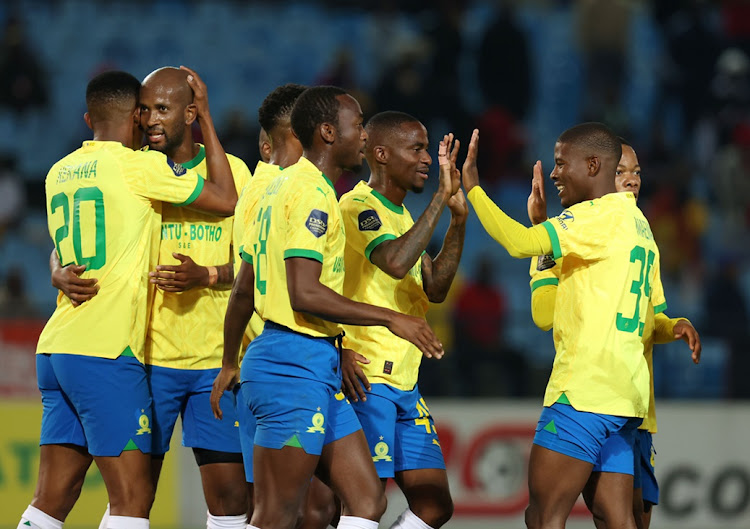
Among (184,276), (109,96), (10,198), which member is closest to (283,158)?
(184,276)

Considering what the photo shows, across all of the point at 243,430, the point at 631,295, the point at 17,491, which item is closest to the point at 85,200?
the point at 243,430

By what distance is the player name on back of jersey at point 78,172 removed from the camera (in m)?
5.25

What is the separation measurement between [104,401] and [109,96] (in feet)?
4.97

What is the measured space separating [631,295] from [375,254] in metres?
1.24

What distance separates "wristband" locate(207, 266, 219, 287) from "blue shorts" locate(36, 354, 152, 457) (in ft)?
1.86

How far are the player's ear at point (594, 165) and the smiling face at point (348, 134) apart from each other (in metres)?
1.17

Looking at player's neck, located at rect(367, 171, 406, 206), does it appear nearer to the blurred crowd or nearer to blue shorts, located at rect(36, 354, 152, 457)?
blue shorts, located at rect(36, 354, 152, 457)

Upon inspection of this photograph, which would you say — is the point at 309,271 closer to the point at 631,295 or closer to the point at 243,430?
the point at 243,430

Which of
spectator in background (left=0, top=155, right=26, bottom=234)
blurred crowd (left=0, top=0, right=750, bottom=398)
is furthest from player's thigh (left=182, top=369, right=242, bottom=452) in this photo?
spectator in background (left=0, top=155, right=26, bottom=234)

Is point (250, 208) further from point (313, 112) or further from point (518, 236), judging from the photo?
point (518, 236)

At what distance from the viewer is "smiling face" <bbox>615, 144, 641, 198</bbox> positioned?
6.03 metres

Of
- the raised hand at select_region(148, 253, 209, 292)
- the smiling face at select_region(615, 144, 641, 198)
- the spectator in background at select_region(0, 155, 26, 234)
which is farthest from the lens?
Answer: the spectator in background at select_region(0, 155, 26, 234)

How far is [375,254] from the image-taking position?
203 inches

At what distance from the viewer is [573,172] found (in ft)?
17.5
